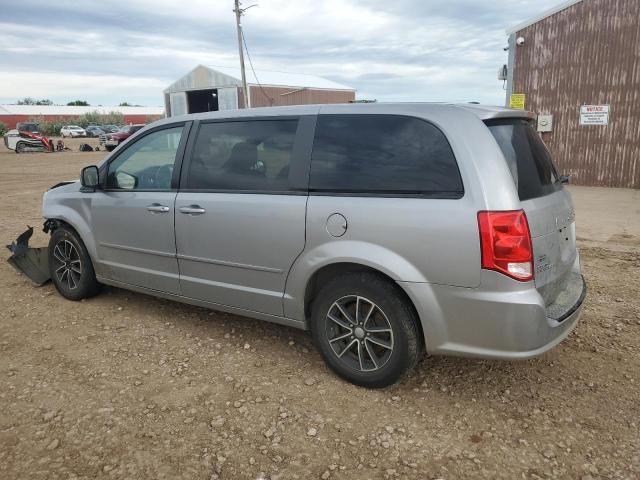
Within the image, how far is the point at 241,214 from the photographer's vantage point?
142 inches

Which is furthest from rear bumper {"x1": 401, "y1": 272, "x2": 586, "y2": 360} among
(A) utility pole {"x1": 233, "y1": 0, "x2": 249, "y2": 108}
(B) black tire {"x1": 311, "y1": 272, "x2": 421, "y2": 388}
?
(A) utility pole {"x1": 233, "y1": 0, "x2": 249, "y2": 108}

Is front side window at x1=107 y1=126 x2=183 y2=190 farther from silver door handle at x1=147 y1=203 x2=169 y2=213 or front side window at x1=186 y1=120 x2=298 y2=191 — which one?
front side window at x1=186 y1=120 x2=298 y2=191

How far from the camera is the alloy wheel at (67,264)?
493cm

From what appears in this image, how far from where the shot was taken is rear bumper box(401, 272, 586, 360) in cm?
276

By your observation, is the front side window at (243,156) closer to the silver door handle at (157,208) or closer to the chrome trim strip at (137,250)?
the silver door handle at (157,208)

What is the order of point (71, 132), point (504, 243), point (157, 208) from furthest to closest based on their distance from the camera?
point (71, 132)
point (157, 208)
point (504, 243)

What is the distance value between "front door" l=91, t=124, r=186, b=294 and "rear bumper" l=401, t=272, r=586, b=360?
209 centimetres

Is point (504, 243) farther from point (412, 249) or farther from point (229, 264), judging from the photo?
point (229, 264)

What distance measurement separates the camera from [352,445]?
9.07 feet

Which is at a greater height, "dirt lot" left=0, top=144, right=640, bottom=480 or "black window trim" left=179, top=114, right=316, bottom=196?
"black window trim" left=179, top=114, right=316, bottom=196

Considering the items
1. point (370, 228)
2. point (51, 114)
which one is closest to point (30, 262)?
point (370, 228)

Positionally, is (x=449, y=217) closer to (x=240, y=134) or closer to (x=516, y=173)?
(x=516, y=173)

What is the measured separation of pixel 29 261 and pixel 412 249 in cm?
455

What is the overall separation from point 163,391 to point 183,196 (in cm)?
144
